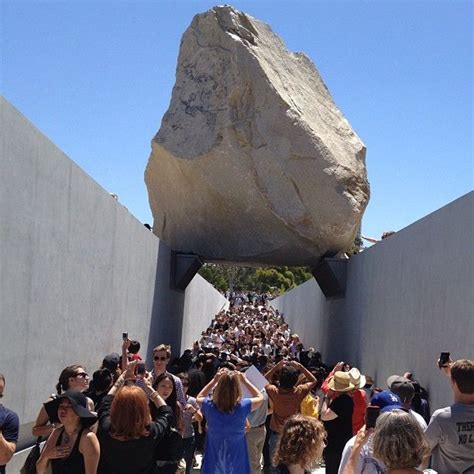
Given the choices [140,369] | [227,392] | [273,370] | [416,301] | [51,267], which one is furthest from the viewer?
[416,301]

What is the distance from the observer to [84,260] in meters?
8.87

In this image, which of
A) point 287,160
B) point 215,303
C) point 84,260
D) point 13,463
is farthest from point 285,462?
point 215,303

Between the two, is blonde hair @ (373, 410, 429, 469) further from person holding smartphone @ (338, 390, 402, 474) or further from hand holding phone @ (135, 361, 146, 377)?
hand holding phone @ (135, 361, 146, 377)

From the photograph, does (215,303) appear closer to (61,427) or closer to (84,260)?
(84,260)

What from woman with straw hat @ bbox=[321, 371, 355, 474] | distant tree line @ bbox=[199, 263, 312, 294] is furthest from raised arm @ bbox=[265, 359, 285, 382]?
distant tree line @ bbox=[199, 263, 312, 294]

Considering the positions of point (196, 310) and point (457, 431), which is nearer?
point (457, 431)

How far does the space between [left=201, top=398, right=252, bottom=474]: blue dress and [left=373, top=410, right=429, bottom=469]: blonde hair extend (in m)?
1.96

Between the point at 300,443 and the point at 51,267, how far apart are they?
4315mm

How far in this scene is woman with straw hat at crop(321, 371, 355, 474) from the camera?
6.26m

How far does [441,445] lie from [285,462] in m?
0.90

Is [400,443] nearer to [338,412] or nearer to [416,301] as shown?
[338,412]

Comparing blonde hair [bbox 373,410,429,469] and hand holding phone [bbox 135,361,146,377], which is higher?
hand holding phone [bbox 135,361,146,377]

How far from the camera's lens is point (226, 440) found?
17.3 feet

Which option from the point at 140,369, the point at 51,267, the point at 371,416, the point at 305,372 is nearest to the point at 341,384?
the point at 305,372
